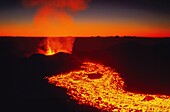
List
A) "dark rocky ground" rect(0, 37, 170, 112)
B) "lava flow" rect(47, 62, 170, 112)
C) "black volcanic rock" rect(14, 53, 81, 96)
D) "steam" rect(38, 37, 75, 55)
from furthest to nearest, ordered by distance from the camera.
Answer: "steam" rect(38, 37, 75, 55)
"black volcanic rock" rect(14, 53, 81, 96)
"dark rocky ground" rect(0, 37, 170, 112)
"lava flow" rect(47, 62, 170, 112)

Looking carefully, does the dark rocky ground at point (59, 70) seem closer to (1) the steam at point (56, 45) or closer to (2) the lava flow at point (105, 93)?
(2) the lava flow at point (105, 93)

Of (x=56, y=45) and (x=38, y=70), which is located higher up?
(x=56, y=45)

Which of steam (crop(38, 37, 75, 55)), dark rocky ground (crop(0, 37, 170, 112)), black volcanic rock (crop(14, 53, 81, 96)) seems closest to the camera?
dark rocky ground (crop(0, 37, 170, 112))

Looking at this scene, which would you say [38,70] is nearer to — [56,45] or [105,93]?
[105,93]

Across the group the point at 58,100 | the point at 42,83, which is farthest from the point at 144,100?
the point at 42,83

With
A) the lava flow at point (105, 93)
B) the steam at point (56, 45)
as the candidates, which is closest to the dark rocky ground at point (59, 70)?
the lava flow at point (105, 93)

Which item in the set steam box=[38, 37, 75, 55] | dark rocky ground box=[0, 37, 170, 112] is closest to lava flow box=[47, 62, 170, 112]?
dark rocky ground box=[0, 37, 170, 112]

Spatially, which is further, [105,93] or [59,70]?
[59,70]

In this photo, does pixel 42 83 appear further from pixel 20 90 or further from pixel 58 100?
pixel 58 100

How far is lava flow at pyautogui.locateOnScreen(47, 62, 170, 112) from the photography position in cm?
1432

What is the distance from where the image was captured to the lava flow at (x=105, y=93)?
47.0ft

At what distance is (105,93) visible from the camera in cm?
1683

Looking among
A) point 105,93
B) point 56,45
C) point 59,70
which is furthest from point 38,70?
point 56,45

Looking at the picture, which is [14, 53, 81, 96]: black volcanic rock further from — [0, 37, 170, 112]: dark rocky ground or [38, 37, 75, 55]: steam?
[38, 37, 75, 55]: steam
